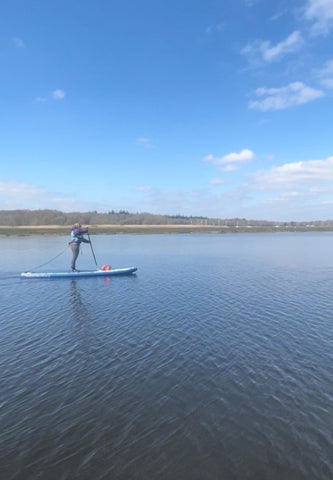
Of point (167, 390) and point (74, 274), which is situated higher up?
point (74, 274)

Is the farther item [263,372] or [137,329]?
[137,329]

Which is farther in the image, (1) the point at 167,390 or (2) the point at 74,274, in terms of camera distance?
(2) the point at 74,274

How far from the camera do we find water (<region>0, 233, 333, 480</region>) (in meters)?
7.06

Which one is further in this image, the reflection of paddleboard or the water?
the reflection of paddleboard

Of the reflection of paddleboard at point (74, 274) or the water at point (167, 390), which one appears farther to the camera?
the reflection of paddleboard at point (74, 274)

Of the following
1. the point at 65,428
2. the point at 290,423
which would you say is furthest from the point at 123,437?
the point at 290,423

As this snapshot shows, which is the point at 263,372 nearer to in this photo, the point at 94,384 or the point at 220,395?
the point at 220,395

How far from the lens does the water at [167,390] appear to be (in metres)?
7.06

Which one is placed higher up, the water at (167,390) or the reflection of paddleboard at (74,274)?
the reflection of paddleboard at (74,274)

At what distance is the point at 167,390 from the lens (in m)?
9.95

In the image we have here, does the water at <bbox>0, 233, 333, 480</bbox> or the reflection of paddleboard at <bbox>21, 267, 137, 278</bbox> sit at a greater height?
the reflection of paddleboard at <bbox>21, 267, 137, 278</bbox>

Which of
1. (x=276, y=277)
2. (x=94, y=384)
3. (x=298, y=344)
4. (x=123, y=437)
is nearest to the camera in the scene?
(x=123, y=437)

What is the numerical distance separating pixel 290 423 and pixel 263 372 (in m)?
2.78

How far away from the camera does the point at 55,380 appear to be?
10594mm
